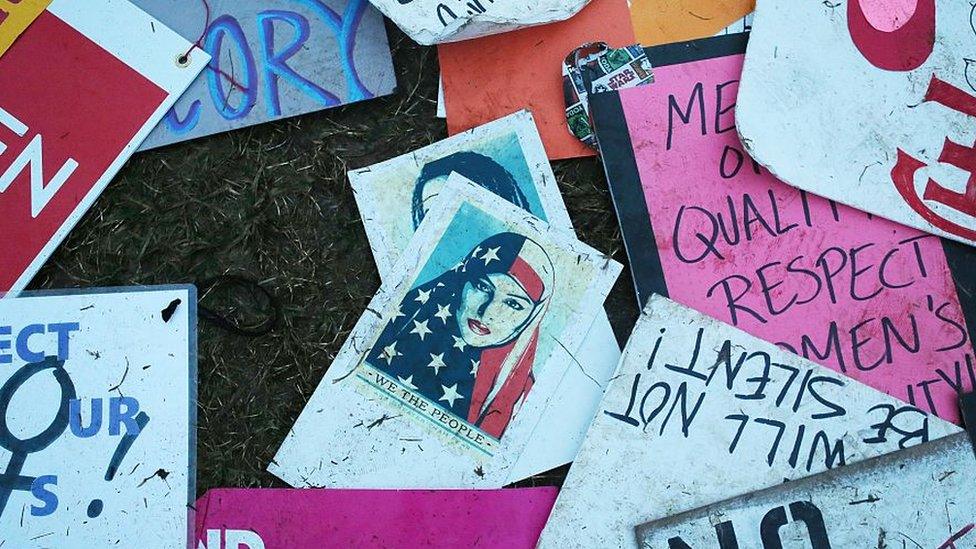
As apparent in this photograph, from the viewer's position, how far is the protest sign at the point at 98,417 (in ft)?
4.52

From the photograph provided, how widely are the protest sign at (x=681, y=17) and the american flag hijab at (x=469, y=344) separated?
384 mm

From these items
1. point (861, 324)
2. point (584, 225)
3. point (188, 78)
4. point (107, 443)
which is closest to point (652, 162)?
point (584, 225)

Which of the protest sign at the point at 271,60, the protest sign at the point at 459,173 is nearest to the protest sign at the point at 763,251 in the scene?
the protest sign at the point at 459,173

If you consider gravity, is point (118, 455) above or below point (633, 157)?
below

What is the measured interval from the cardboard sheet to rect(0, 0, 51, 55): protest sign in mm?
646

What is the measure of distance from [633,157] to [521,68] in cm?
23

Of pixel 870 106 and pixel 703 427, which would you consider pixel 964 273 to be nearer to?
pixel 870 106

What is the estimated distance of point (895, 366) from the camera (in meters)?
1.39

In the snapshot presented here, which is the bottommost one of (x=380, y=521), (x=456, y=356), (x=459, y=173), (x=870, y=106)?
(x=380, y=521)

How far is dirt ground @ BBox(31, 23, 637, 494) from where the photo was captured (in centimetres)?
143

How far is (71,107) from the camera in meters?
1.45

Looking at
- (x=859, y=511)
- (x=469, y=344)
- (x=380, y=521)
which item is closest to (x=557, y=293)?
(x=469, y=344)

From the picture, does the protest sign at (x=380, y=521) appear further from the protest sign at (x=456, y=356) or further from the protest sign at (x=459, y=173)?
the protest sign at (x=459, y=173)

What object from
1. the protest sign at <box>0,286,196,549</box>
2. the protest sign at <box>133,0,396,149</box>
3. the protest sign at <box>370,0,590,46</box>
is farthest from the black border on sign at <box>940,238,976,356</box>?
the protest sign at <box>0,286,196,549</box>
